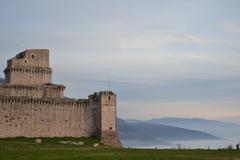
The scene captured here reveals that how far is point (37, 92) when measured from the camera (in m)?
103

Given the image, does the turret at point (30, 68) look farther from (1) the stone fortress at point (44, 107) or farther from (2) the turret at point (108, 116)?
(2) the turret at point (108, 116)

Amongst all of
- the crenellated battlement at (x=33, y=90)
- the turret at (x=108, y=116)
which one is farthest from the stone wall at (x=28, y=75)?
the turret at (x=108, y=116)

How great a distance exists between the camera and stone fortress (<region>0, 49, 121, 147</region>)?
90181 millimetres

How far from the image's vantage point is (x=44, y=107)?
9362 cm

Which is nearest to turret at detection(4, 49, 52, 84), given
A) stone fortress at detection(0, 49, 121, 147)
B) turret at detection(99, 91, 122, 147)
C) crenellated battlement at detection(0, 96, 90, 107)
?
stone fortress at detection(0, 49, 121, 147)

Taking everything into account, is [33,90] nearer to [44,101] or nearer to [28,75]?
[28,75]

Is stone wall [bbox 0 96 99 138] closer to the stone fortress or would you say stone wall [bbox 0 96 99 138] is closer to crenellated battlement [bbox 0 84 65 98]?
the stone fortress

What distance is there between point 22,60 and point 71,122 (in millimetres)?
17813

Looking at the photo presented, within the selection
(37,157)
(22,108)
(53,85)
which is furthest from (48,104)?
(37,157)

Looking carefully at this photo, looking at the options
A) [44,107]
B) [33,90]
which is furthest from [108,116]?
[33,90]

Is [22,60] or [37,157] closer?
[37,157]

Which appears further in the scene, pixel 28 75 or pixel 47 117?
pixel 28 75

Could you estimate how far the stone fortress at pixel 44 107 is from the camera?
3550 inches

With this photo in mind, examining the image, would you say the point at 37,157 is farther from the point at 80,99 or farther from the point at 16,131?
the point at 80,99
